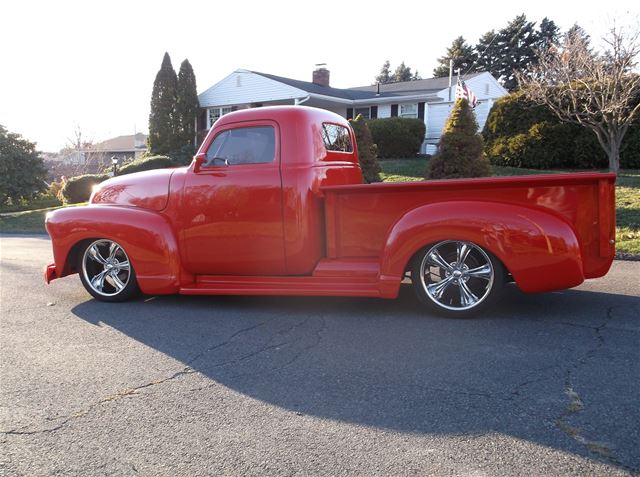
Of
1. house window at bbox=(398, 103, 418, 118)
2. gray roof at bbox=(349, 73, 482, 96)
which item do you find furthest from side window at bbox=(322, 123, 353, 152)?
gray roof at bbox=(349, 73, 482, 96)

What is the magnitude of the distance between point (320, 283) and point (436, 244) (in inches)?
44.9

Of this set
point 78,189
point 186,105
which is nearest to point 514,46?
point 186,105

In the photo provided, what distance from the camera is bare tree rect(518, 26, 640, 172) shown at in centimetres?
1437

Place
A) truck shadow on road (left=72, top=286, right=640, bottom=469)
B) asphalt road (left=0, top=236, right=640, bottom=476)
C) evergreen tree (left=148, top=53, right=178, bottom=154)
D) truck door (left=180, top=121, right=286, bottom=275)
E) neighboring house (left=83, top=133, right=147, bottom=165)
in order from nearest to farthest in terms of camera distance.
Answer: asphalt road (left=0, top=236, right=640, bottom=476), truck shadow on road (left=72, top=286, right=640, bottom=469), truck door (left=180, top=121, right=286, bottom=275), evergreen tree (left=148, top=53, right=178, bottom=154), neighboring house (left=83, top=133, right=147, bottom=165)

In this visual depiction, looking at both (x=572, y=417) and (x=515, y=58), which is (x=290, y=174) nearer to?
(x=572, y=417)

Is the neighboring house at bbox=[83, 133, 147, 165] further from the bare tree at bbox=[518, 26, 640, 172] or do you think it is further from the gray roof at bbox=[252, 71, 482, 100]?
the bare tree at bbox=[518, 26, 640, 172]

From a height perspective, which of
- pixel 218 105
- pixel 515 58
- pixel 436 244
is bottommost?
pixel 436 244

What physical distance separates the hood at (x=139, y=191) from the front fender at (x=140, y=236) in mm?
132

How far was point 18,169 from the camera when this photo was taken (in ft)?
80.4

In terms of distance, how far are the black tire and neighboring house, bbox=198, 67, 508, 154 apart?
23.4 m

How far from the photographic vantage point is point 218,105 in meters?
32.4

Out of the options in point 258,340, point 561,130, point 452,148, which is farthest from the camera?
point 561,130

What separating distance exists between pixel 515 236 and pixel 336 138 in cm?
255

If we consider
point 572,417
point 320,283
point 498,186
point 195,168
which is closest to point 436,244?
point 498,186
